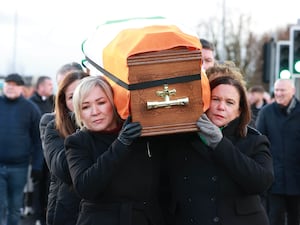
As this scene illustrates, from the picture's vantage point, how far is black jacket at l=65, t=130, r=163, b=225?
3.34 m

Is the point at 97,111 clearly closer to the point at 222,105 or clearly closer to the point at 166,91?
the point at 166,91

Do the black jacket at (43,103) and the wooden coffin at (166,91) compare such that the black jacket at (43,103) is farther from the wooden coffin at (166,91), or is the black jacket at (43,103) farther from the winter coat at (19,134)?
the wooden coffin at (166,91)

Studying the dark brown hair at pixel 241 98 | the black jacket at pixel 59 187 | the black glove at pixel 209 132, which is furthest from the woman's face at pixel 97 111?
the dark brown hair at pixel 241 98

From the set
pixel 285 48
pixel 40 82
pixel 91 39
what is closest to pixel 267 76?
pixel 285 48

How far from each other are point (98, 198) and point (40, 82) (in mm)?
6596

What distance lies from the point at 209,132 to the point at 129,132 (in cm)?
42

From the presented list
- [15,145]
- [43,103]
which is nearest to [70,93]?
[15,145]

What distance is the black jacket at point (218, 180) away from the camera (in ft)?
11.3

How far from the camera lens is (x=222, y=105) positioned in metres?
3.58

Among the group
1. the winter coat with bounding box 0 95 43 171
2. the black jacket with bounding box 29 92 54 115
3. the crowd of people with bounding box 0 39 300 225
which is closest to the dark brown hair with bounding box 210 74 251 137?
the crowd of people with bounding box 0 39 300 225

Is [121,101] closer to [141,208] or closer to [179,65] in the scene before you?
[179,65]

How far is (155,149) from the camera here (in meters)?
3.59

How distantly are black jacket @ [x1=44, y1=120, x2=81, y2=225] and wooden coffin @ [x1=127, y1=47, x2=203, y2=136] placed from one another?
707 millimetres

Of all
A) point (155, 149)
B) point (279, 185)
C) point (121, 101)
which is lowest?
point (279, 185)
